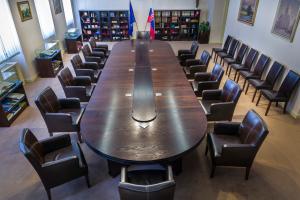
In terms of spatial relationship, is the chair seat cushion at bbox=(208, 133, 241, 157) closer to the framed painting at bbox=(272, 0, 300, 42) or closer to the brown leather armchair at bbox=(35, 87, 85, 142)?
the brown leather armchair at bbox=(35, 87, 85, 142)

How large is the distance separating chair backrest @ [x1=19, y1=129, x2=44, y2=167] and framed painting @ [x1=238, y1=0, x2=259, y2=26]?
19.0 ft

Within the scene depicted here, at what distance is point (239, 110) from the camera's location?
4523 millimetres

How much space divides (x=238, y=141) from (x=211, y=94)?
1.18 metres

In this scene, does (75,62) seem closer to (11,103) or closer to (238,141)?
(11,103)

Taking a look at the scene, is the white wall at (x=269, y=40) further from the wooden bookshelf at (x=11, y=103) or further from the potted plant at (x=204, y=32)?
the wooden bookshelf at (x=11, y=103)

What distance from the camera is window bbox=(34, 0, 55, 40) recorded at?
6.34m

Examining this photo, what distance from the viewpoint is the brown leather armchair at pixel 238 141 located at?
2.58 meters

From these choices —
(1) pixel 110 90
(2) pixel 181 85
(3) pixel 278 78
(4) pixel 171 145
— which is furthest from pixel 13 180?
(3) pixel 278 78

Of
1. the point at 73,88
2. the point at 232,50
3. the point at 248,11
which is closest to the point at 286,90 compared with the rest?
the point at 232,50

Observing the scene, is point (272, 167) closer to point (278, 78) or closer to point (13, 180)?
point (278, 78)

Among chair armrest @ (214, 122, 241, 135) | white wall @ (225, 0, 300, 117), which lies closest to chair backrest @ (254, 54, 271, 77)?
white wall @ (225, 0, 300, 117)

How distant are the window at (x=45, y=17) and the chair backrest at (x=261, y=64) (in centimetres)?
623

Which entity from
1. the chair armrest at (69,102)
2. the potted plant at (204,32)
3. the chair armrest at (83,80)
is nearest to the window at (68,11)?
the chair armrest at (83,80)

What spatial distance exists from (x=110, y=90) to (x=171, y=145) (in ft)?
5.20
